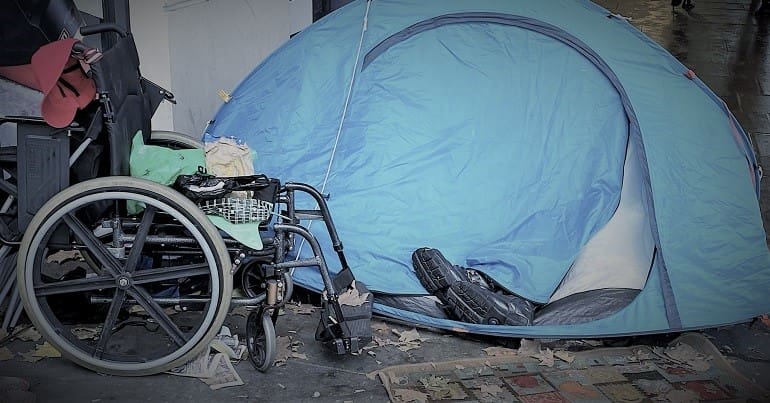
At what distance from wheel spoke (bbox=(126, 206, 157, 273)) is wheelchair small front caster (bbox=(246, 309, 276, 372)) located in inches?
22.1

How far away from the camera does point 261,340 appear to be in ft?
11.2

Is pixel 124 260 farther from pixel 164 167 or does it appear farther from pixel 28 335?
pixel 28 335

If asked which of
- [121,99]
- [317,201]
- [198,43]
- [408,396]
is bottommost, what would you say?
[408,396]

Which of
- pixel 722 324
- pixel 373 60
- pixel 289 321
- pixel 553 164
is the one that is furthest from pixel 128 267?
pixel 722 324

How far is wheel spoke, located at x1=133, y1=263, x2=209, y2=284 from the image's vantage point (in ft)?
10.5

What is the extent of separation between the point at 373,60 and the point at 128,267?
1.82 m

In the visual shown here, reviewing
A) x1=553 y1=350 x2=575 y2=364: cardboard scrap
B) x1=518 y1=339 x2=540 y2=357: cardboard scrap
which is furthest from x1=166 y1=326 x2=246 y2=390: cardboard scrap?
x1=553 y1=350 x2=575 y2=364: cardboard scrap

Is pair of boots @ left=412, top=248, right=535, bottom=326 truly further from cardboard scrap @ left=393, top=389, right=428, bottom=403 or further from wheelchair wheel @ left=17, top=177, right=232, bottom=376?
wheelchair wheel @ left=17, top=177, right=232, bottom=376

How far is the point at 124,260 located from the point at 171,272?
0.69 ft

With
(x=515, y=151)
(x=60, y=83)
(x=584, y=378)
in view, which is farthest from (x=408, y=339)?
(x=60, y=83)

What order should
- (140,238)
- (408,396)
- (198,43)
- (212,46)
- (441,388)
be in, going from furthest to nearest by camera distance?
(212,46), (198,43), (441,388), (408,396), (140,238)

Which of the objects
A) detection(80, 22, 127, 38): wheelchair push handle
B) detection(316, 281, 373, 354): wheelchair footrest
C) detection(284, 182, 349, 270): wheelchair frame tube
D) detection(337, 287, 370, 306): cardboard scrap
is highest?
detection(80, 22, 127, 38): wheelchair push handle

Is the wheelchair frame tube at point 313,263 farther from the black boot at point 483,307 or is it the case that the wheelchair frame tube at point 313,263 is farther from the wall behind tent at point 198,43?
the wall behind tent at point 198,43

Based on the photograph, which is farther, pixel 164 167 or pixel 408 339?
pixel 408 339
